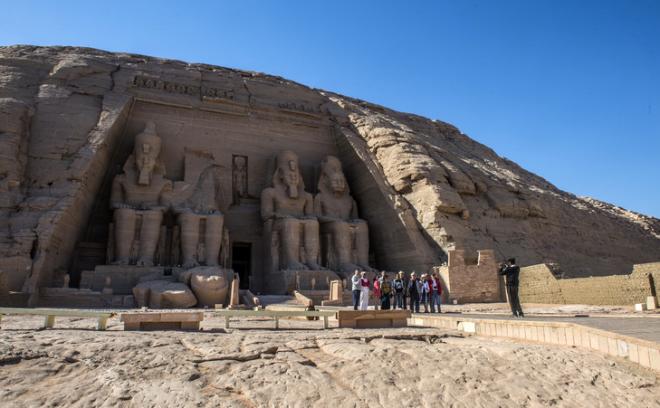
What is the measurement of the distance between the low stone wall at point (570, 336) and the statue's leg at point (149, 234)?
10.1 metres

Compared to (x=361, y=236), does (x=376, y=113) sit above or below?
above

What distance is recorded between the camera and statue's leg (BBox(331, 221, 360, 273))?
54.0 feet

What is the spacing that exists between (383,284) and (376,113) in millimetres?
13490

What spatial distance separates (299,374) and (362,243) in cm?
1336

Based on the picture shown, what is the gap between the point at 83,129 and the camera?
14.5 meters

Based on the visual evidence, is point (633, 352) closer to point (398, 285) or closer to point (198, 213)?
point (398, 285)

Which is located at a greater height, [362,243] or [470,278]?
[362,243]

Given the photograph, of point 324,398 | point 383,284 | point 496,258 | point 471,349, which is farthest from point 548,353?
point 496,258

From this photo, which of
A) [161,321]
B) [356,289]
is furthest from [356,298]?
[161,321]

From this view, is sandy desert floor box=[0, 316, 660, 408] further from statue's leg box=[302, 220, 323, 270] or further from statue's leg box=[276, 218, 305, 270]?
statue's leg box=[302, 220, 323, 270]

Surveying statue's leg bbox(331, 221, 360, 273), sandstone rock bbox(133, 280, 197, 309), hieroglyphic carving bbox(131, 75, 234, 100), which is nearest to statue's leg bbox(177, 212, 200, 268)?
sandstone rock bbox(133, 280, 197, 309)

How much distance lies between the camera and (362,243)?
663 inches

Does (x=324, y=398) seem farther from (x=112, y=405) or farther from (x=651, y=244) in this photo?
(x=651, y=244)

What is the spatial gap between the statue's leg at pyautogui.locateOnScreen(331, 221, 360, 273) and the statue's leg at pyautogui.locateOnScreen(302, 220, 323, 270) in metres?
0.67
